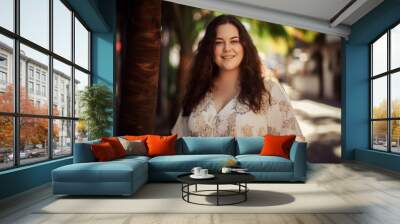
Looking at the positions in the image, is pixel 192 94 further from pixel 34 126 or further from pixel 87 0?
pixel 34 126

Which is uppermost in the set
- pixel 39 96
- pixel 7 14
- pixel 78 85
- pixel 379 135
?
pixel 7 14

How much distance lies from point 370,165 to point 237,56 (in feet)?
12.8

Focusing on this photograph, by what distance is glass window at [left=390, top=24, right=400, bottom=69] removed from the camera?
8.03 m

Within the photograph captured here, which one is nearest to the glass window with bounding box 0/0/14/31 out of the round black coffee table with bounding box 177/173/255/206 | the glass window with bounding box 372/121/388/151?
the round black coffee table with bounding box 177/173/255/206

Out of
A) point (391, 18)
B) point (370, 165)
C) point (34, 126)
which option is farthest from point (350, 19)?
point (34, 126)

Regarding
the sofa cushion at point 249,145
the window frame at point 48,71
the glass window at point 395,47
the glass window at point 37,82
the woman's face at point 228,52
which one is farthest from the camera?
the woman's face at point 228,52

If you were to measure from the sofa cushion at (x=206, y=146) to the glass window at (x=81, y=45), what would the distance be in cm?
270

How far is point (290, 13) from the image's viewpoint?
8.89 m

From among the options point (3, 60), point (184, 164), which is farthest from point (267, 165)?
point (3, 60)

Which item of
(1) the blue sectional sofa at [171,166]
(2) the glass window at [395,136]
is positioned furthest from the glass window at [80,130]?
(2) the glass window at [395,136]

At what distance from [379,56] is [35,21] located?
7.32m

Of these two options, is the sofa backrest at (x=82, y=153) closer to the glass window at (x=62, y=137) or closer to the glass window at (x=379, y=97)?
the glass window at (x=62, y=137)

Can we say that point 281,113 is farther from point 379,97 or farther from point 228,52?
point 379,97

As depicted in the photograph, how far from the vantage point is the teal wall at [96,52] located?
5.46 m
